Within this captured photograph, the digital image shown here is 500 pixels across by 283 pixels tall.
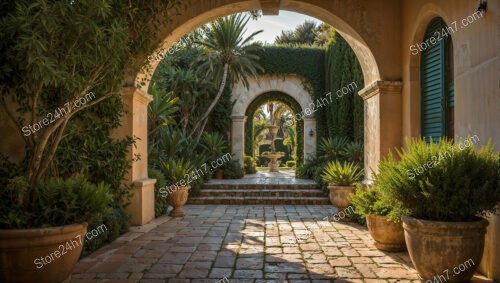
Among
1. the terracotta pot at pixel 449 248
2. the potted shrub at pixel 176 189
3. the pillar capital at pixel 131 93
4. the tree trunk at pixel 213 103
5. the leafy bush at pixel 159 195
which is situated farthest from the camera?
the tree trunk at pixel 213 103

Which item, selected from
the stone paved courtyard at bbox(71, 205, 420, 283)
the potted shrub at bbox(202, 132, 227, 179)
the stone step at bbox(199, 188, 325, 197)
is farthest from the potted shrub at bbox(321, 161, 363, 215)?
the potted shrub at bbox(202, 132, 227, 179)

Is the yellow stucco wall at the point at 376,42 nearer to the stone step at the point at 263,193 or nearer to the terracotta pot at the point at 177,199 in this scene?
the terracotta pot at the point at 177,199

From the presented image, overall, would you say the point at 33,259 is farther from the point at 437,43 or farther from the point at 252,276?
the point at 437,43

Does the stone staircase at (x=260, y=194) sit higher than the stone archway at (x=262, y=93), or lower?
lower

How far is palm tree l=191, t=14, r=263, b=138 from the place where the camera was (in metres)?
14.0

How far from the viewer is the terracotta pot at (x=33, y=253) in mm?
3541

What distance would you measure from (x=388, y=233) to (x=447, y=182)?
157cm

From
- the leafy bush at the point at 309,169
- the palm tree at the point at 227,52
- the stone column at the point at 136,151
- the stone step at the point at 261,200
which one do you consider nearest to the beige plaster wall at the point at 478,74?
the stone column at the point at 136,151

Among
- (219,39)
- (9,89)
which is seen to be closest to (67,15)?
(9,89)

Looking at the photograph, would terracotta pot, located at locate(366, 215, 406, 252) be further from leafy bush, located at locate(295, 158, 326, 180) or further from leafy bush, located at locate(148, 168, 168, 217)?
leafy bush, located at locate(295, 158, 326, 180)

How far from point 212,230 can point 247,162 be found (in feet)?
33.0

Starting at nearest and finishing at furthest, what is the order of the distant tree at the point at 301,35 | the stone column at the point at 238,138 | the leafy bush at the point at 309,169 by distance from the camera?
the leafy bush at the point at 309,169
the stone column at the point at 238,138
the distant tree at the point at 301,35

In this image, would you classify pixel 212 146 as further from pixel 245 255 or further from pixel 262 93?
pixel 245 255

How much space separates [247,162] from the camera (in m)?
16.5
